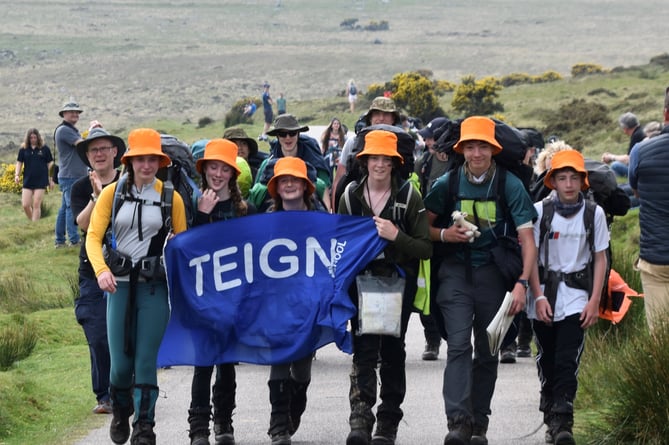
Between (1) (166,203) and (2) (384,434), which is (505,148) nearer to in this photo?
(2) (384,434)

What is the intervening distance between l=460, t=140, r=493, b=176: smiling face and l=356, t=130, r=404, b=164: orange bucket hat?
43 centimetres

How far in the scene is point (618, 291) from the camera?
8.98m

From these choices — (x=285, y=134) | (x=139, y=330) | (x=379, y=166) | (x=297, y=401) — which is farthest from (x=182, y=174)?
(x=285, y=134)

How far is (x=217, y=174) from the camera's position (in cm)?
860

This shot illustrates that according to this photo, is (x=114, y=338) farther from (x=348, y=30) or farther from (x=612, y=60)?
(x=348, y=30)

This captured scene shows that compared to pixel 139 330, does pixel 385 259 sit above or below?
above

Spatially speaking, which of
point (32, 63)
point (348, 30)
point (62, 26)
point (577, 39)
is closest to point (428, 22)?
point (348, 30)

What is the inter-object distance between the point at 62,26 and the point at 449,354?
161763 mm

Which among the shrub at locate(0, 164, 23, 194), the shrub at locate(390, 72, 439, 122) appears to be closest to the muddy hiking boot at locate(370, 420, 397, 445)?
the shrub at locate(0, 164, 23, 194)

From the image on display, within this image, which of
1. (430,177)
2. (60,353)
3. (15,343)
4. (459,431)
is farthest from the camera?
(60,353)

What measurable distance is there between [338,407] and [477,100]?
40.8 m

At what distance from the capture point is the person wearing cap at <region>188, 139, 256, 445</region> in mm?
8508

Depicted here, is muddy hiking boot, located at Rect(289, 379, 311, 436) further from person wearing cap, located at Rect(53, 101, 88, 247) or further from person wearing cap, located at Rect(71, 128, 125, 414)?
A: person wearing cap, located at Rect(53, 101, 88, 247)

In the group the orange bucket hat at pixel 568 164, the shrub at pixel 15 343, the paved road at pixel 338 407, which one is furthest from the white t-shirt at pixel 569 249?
the shrub at pixel 15 343
